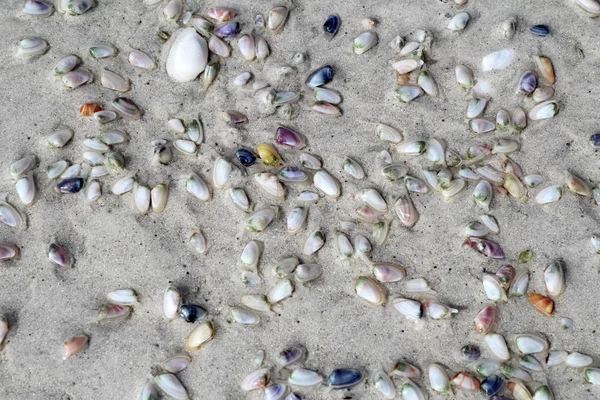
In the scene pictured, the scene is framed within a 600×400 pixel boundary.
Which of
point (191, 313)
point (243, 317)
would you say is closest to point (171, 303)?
point (191, 313)

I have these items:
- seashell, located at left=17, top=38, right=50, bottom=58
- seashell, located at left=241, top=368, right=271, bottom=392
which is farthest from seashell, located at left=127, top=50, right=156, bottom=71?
seashell, located at left=241, top=368, right=271, bottom=392

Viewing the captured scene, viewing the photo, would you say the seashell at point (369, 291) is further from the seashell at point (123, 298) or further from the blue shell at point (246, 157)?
the seashell at point (123, 298)

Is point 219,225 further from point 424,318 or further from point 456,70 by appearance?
point 456,70

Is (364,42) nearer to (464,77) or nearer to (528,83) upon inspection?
(464,77)

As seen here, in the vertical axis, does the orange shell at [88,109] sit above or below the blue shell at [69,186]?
above

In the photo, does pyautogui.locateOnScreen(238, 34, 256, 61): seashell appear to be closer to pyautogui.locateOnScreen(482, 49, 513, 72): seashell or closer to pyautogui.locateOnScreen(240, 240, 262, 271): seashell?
pyautogui.locateOnScreen(240, 240, 262, 271): seashell

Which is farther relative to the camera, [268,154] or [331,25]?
[331,25]

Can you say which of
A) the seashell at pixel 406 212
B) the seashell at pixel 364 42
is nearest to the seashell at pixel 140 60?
the seashell at pixel 364 42
